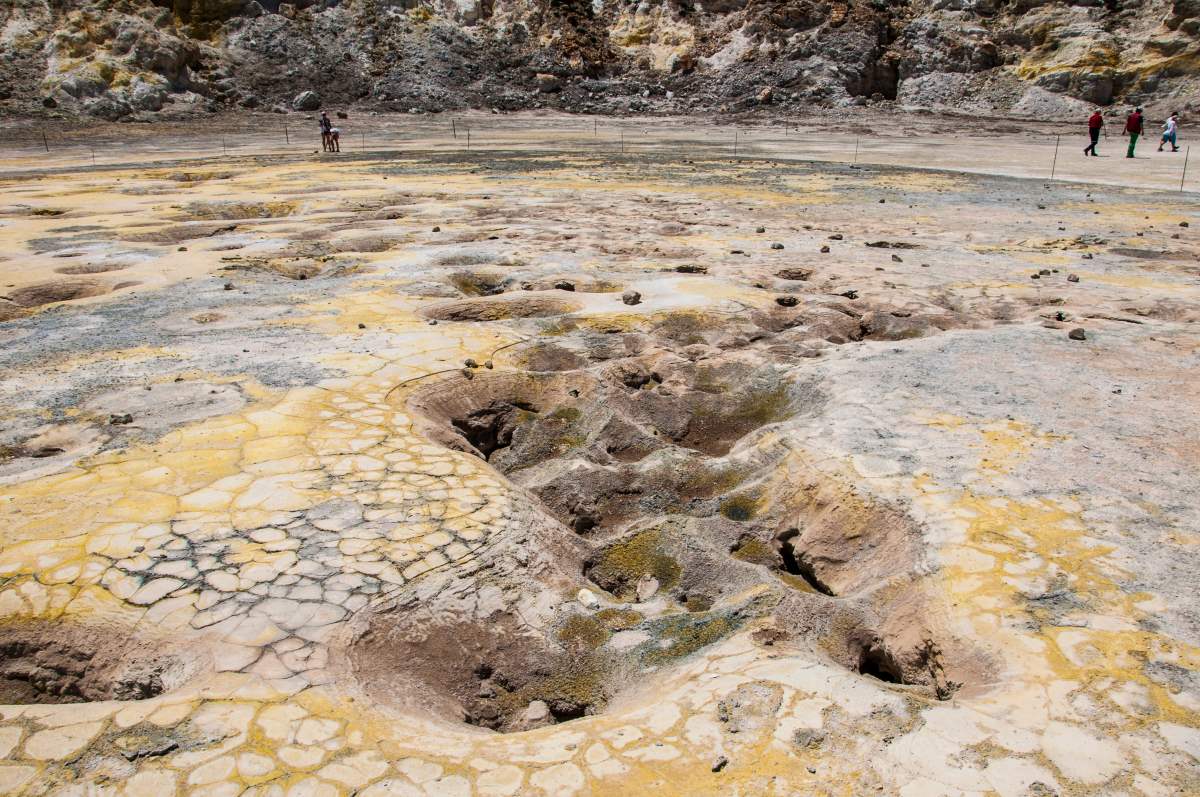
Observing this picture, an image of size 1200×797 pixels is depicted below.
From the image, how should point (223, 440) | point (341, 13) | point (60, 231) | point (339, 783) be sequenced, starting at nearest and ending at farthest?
point (339, 783) → point (223, 440) → point (60, 231) → point (341, 13)

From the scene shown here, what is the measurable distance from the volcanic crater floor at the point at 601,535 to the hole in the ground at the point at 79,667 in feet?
0.04

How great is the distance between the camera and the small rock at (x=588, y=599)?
12.1 feet

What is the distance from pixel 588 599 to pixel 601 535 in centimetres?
91

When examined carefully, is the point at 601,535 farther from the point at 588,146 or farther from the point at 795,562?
the point at 588,146

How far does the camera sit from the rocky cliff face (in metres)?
41.1

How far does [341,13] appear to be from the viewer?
5184 cm

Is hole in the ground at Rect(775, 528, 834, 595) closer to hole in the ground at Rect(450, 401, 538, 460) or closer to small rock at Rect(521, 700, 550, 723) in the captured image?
small rock at Rect(521, 700, 550, 723)

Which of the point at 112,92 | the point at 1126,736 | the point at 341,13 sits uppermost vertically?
the point at 341,13

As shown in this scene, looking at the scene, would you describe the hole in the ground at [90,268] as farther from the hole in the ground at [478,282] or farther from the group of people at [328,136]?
the group of people at [328,136]

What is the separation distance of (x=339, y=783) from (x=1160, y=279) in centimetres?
928

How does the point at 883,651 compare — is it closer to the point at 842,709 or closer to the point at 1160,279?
the point at 842,709

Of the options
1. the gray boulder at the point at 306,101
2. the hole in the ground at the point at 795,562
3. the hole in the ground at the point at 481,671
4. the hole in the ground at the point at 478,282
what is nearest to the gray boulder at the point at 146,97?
the gray boulder at the point at 306,101

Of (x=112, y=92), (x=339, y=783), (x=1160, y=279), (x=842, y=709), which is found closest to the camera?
(x=339, y=783)

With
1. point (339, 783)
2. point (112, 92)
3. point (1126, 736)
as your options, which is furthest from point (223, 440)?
point (112, 92)
